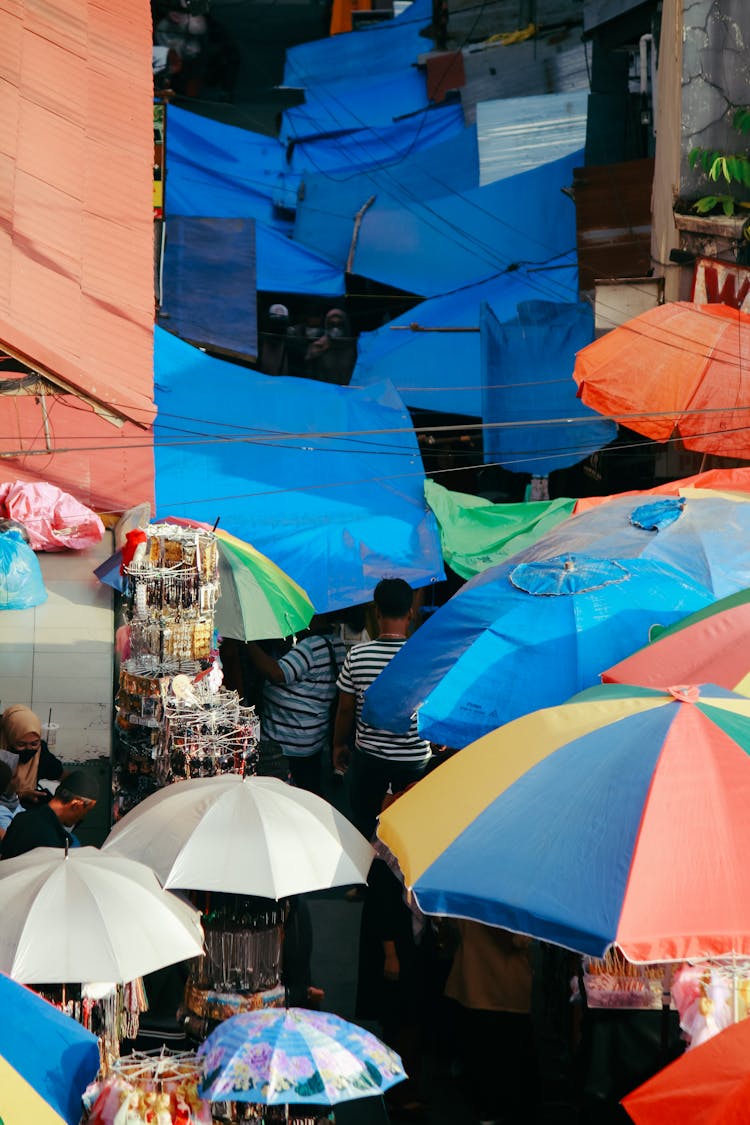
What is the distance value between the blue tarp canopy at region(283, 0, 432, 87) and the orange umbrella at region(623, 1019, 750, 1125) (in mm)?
23126

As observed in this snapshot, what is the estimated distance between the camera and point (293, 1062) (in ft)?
14.5

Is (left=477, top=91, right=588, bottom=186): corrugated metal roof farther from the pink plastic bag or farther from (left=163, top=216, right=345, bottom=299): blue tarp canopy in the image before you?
the pink plastic bag

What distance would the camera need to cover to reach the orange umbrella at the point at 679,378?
11523 millimetres

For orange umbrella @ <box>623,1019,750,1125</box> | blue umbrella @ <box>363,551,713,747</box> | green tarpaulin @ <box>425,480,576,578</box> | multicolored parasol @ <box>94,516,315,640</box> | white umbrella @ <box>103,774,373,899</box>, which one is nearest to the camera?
orange umbrella @ <box>623,1019,750,1125</box>

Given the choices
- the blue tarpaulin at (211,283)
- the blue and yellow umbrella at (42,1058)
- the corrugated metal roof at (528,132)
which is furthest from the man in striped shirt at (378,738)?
the corrugated metal roof at (528,132)

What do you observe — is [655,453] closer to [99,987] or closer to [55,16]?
[55,16]

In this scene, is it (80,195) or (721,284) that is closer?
(80,195)

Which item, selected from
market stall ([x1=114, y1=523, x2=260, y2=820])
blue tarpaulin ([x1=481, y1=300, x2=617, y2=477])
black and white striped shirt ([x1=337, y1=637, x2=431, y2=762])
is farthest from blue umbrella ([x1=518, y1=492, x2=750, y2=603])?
blue tarpaulin ([x1=481, y1=300, x2=617, y2=477])

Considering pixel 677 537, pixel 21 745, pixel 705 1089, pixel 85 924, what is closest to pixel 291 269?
pixel 21 745

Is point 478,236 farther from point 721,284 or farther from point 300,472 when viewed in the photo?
point 300,472

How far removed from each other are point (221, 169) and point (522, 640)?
16230mm

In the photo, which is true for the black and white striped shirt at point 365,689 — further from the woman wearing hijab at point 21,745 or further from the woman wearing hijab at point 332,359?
the woman wearing hijab at point 332,359

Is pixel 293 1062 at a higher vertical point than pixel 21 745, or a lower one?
higher

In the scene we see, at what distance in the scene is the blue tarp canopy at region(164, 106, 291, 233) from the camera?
67.7ft
